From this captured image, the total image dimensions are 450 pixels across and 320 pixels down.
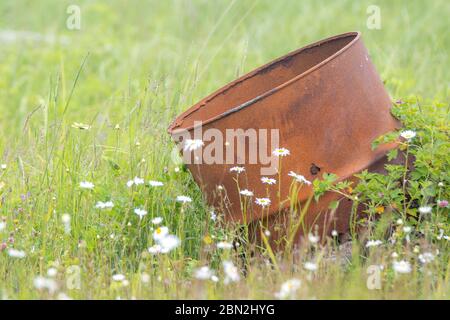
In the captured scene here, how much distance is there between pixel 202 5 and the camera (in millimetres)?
7668

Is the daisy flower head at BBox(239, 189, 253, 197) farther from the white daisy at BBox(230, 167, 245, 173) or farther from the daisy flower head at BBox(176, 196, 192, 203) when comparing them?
the daisy flower head at BBox(176, 196, 192, 203)

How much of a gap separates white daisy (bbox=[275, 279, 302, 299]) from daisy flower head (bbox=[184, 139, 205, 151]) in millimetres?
748

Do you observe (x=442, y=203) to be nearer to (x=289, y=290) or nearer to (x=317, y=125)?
(x=317, y=125)

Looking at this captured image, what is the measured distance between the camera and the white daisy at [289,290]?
238 cm

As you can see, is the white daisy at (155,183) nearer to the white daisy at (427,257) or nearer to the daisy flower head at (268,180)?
the daisy flower head at (268,180)

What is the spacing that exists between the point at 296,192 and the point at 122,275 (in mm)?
769

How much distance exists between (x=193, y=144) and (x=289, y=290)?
0.81 m

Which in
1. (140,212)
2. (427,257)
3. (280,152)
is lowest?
(427,257)

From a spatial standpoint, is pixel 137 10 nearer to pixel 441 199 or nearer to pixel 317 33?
pixel 317 33

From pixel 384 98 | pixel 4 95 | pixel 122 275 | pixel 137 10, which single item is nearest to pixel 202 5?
pixel 137 10

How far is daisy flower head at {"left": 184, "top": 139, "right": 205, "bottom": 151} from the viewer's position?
292 cm

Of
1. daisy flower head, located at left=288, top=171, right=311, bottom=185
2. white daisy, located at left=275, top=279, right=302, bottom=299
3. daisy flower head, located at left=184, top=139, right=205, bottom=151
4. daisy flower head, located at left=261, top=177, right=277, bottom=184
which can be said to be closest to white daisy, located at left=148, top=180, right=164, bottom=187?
daisy flower head, located at left=184, top=139, right=205, bottom=151

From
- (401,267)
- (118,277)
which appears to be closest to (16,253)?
(118,277)

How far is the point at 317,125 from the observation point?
2.92 metres
